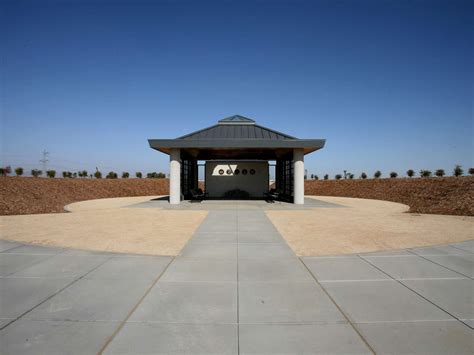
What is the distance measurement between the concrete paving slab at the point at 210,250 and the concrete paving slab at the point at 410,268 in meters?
3.31

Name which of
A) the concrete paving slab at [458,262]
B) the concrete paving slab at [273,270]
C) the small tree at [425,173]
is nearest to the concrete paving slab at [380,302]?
the concrete paving slab at [273,270]

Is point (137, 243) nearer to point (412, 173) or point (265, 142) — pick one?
point (265, 142)

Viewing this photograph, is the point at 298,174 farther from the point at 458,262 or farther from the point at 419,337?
the point at 419,337

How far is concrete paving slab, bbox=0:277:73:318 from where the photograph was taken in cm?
386

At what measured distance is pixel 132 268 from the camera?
549 cm

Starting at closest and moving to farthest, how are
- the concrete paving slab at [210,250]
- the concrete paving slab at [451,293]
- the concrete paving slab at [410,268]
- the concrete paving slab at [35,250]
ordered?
the concrete paving slab at [451,293] → the concrete paving slab at [410,268] → the concrete paving slab at [210,250] → the concrete paving slab at [35,250]

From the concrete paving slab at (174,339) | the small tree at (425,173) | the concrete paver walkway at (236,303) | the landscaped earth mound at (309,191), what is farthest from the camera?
the small tree at (425,173)

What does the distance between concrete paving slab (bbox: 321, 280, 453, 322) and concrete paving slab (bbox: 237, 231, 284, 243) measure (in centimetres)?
328

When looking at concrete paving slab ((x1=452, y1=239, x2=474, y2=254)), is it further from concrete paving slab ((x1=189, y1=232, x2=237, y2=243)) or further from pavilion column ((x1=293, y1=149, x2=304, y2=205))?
pavilion column ((x1=293, y1=149, x2=304, y2=205))

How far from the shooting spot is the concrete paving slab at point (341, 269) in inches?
199

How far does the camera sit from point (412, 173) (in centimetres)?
3303

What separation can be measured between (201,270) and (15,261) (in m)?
4.36

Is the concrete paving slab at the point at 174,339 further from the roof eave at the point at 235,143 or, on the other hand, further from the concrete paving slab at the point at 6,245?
the roof eave at the point at 235,143

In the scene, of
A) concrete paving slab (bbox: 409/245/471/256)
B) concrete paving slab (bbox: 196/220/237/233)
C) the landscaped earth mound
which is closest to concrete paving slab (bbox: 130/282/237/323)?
concrete paving slab (bbox: 196/220/237/233)
